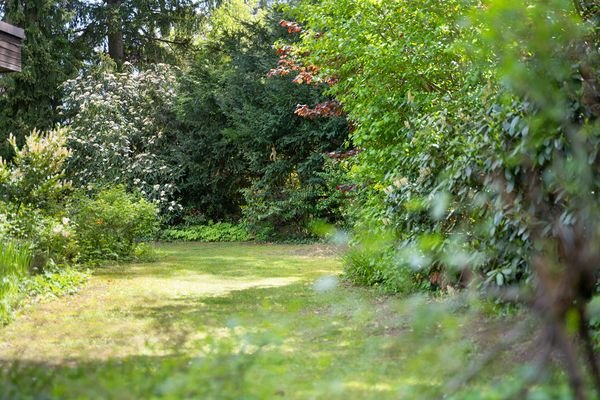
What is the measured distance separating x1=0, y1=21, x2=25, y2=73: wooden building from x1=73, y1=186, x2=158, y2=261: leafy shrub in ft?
13.2

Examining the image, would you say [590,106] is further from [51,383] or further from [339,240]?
[51,383]

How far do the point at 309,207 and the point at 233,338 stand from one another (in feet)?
42.1

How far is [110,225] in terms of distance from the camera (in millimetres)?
10555

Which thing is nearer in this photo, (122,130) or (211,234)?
(211,234)

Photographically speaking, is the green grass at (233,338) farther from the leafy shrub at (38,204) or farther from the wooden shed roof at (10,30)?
the wooden shed roof at (10,30)

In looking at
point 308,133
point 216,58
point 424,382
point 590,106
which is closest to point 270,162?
point 308,133

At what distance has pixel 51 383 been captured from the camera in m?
1.93

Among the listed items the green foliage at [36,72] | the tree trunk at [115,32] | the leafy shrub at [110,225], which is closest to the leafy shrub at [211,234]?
the leafy shrub at [110,225]

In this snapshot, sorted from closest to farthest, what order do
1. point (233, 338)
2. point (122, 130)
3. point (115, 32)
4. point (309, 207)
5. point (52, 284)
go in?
point (233, 338), point (52, 284), point (309, 207), point (122, 130), point (115, 32)

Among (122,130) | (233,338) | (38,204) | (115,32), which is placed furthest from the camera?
(115,32)

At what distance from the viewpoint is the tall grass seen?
5673 millimetres

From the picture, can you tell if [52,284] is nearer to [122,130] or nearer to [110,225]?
[110,225]

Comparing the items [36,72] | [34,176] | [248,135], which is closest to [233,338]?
[34,176]

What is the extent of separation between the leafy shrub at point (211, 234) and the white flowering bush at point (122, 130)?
0.71 meters
